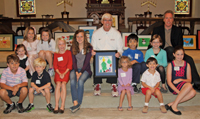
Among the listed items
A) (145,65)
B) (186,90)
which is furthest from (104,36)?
(186,90)

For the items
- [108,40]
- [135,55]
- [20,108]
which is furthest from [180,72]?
[20,108]

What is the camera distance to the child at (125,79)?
3.49 m

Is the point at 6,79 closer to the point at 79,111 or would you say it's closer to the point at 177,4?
the point at 79,111

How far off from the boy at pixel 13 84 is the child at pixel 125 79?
157 cm

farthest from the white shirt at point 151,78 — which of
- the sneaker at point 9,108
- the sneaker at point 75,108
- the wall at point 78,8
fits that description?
the wall at point 78,8

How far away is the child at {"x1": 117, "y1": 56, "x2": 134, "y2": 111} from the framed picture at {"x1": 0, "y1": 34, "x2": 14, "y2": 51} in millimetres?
3667

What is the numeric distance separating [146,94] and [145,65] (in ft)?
1.79

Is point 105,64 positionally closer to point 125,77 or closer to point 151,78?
point 125,77

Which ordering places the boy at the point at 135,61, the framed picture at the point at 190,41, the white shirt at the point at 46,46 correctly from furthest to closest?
1. the framed picture at the point at 190,41
2. the white shirt at the point at 46,46
3. the boy at the point at 135,61

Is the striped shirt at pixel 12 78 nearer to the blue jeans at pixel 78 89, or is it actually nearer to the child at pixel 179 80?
the blue jeans at pixel 78 89

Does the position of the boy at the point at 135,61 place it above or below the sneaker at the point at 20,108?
above

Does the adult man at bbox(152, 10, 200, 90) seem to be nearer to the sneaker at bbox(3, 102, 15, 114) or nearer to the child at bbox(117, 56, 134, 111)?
the child at bbox(117, 56, 134, 111)

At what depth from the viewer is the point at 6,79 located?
3.54 metres

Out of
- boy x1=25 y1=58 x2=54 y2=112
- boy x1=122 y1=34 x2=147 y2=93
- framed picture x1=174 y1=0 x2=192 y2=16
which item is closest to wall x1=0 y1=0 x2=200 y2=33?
framed picture x1=174 y1=0 x2=192 y2=16
